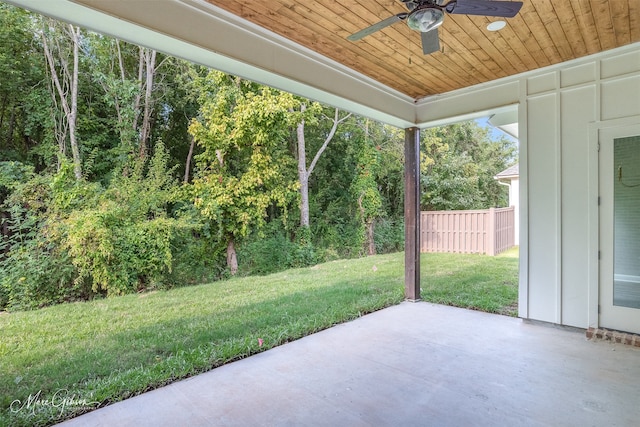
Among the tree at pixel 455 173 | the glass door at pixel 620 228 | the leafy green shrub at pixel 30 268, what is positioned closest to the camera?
the glass door at pixel 620 228

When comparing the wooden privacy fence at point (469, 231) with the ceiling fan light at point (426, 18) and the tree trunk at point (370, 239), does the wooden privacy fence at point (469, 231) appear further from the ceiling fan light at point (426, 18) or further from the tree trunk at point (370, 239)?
the ceiling fan light at point (426, 18)

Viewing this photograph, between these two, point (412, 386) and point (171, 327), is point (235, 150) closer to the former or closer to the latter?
point (171, 327)

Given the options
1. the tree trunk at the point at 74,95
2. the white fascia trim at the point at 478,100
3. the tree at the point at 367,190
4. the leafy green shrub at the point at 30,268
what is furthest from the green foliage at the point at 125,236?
the tree at the point at 367,190

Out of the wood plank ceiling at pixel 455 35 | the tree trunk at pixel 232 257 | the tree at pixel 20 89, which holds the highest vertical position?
the tree at pixel 20 89

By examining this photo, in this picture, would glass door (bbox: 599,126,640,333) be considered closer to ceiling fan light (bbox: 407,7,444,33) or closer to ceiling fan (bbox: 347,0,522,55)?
ceiling fan (bbox: 347,0,522,55)

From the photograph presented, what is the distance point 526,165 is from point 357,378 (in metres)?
3.06

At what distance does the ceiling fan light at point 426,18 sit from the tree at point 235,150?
212 inches

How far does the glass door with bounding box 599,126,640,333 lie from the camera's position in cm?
324

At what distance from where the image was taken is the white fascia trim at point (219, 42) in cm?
213

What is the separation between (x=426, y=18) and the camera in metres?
2.03

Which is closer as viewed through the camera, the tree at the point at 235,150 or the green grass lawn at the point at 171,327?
the green grass lawn at the point at 171,327

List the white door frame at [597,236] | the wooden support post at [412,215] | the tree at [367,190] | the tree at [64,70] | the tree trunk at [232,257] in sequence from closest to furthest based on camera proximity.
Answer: the white door frame at [597,236], the wooden support post at [412,215], the tree at [64,70], the tree trunk at [232,257], the tree at [367,190]

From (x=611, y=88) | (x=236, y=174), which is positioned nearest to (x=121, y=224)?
(x=236, y=174)

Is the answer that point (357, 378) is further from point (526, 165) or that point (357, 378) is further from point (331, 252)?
Result: point (331, 252)
